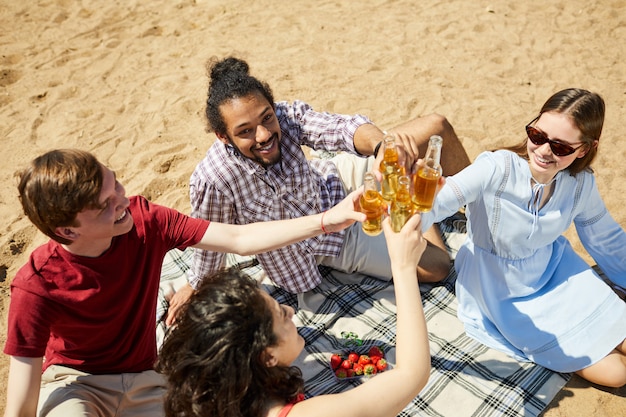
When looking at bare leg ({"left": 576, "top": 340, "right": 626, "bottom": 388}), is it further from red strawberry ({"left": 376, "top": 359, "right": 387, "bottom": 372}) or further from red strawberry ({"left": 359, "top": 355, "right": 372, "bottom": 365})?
red strawberry ({"left": 359, "top": 355, "right": 372, "bottom": 365})

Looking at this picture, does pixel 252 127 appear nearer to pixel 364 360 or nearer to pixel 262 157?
pixel 262 157

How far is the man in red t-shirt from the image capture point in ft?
7.93

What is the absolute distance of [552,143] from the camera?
3078mm

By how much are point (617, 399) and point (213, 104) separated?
140 inches

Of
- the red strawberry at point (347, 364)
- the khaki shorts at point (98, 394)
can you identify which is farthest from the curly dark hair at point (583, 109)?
the khaki shorts at point (98, 394)

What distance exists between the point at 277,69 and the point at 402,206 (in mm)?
5150

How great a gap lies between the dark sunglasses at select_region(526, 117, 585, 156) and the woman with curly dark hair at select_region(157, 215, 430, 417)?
1440 mm

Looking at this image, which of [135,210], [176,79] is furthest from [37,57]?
[135,210]

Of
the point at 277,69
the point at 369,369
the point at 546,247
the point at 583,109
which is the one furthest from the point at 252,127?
the point at 277,69

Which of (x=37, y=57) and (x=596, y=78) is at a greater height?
(x=37, y=57)

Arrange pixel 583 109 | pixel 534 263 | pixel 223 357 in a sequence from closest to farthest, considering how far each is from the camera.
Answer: pixel 223 357 → pixel 583 109 → pixel 534 263

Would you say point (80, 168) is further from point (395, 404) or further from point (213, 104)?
point (395, 404)

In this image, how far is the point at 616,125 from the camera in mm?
5891

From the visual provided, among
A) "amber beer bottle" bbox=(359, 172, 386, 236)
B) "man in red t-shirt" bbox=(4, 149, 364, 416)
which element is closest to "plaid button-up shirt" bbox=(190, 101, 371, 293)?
"man in red t-shirt" bbox=(4, 149, 364, 416)
